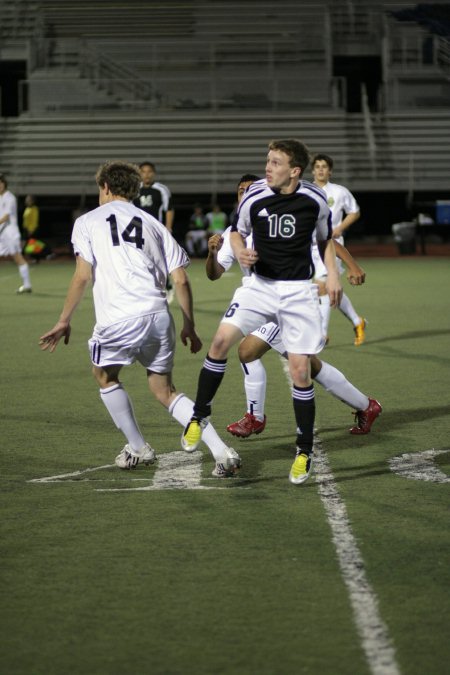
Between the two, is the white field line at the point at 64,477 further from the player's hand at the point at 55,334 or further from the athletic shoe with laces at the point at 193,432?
the player's hand at the point at 55,334

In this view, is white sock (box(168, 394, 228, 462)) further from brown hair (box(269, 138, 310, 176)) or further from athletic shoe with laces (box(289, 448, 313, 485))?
brown hair (box(269, 138, 310, 176))

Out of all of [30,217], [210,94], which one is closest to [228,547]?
[30,217]

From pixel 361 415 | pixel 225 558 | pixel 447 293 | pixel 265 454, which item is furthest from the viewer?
pixel 447 293

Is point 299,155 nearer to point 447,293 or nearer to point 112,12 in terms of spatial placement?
point 447,293

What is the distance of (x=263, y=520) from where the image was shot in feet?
18.5

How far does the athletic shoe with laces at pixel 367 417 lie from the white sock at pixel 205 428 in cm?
148

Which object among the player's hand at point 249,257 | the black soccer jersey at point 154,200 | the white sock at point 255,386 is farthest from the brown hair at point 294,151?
the black soccer jersey at point 154,200

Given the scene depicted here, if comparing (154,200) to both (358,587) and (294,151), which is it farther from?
(358,587)

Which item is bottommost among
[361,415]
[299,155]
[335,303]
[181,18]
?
[361,415]

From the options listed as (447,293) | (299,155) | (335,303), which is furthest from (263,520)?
(447,293)

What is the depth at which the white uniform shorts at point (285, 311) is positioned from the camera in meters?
6.37

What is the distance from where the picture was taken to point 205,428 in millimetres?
6500

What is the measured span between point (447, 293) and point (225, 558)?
14.8 metres

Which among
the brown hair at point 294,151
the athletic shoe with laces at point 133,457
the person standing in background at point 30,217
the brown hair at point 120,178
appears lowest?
the person standing in background at point 30,217
